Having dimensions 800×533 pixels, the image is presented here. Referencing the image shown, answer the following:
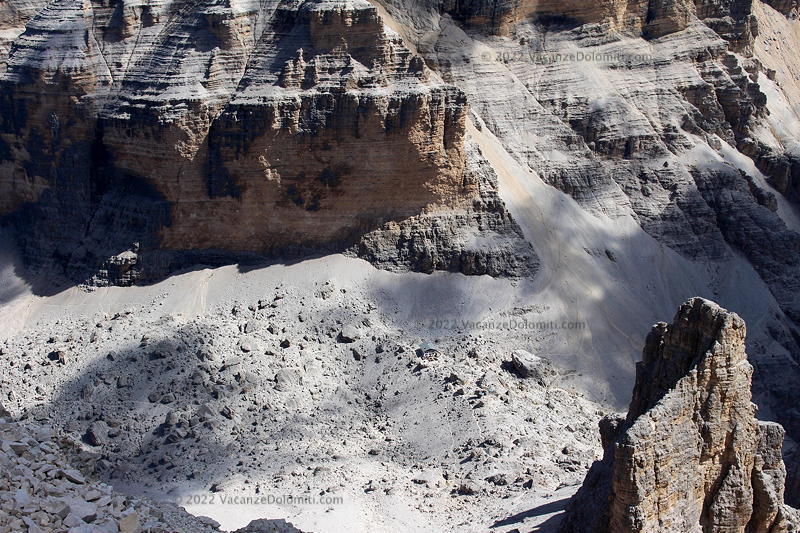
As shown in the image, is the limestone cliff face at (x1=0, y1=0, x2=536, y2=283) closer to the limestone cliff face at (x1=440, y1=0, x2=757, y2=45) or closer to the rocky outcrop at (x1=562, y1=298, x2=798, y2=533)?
the limestone cliff face at (x1=440, y1=0, x2=757, y2=45)

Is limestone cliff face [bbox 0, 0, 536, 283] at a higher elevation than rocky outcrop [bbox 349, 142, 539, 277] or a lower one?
higher

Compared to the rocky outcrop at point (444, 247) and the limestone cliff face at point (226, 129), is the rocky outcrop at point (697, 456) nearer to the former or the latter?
the rocky outcrop at point (444, 247)

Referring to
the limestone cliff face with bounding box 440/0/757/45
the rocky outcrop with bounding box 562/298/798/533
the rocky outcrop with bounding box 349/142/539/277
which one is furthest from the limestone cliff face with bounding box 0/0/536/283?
the rocky outcrop with bounding box 562/298/798/533

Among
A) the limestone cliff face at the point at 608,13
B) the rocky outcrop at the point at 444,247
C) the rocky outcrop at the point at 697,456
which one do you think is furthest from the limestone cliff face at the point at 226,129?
the rocky outcrop at the point at 697,456

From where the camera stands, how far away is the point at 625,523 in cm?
1670

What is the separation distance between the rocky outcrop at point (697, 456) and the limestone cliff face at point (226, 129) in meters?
15.3

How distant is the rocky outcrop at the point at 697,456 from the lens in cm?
1675

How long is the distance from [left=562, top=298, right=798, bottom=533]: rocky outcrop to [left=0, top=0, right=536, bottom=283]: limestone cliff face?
1529cm

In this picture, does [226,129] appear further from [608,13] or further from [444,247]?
[608,13]

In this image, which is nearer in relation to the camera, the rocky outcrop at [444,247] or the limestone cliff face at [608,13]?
the rocky outcrop at [444,247]

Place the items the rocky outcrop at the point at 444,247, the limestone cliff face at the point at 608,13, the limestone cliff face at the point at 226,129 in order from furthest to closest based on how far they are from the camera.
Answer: the limestone cliff face at the point at 608,13 < the rocky outcrop at the point at 444,247 < the limestone cliff face at the point at 226,129

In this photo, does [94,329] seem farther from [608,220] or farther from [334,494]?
[608,220]

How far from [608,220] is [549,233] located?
9.31 feet

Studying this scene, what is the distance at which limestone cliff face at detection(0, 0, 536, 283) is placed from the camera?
3222 centimetres
